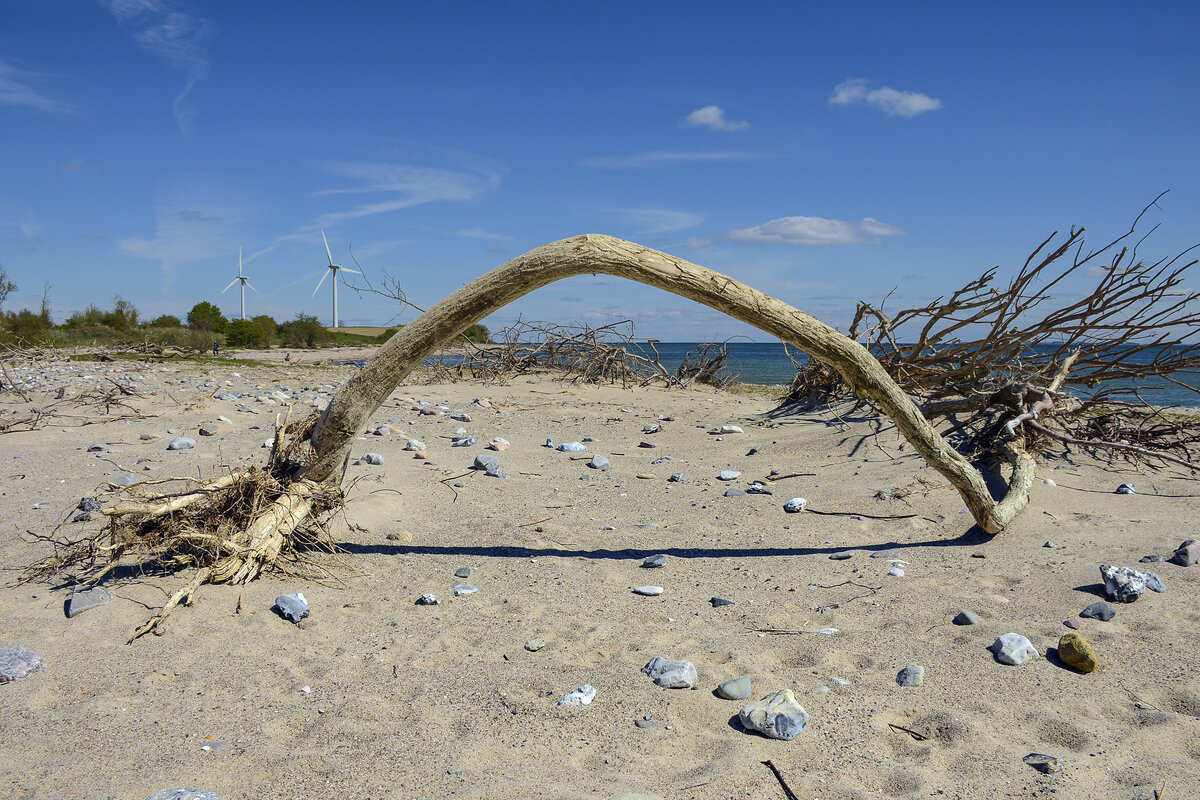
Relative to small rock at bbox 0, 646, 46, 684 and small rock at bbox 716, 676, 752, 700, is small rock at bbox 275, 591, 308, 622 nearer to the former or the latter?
small rock at bbox 0, 646, 46, 684

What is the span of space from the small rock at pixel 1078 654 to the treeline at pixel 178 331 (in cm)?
976

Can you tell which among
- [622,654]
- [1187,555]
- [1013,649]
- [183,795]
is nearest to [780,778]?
[622,654]

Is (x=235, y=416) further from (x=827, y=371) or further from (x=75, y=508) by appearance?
(x=827, y=371)

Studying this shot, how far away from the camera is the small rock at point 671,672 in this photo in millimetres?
2270

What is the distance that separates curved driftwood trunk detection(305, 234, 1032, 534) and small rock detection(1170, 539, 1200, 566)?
716mm

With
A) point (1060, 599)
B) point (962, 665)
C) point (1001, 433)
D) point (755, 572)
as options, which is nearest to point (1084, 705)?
point (962, 665)

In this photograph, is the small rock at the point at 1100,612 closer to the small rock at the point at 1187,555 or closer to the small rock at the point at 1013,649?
the small rock at the point at 1013,649

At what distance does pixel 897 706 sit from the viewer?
210 cm

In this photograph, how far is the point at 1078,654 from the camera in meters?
2.23

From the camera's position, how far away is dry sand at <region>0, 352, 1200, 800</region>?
1.82 metres

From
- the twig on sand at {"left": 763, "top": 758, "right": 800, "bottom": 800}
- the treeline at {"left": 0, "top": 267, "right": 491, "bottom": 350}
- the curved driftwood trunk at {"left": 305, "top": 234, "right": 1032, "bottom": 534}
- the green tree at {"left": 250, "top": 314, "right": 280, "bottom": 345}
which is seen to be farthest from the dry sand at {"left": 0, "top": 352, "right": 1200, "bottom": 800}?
the green tree at {"left": 250, "top": 314, "right": 280, "bottom": 345}

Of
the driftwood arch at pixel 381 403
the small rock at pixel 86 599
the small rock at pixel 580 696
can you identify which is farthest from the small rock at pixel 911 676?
the small rock at pixel 86 599

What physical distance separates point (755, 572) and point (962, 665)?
1.16m

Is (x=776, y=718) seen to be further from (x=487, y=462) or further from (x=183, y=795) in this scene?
(x=487, y=462)
